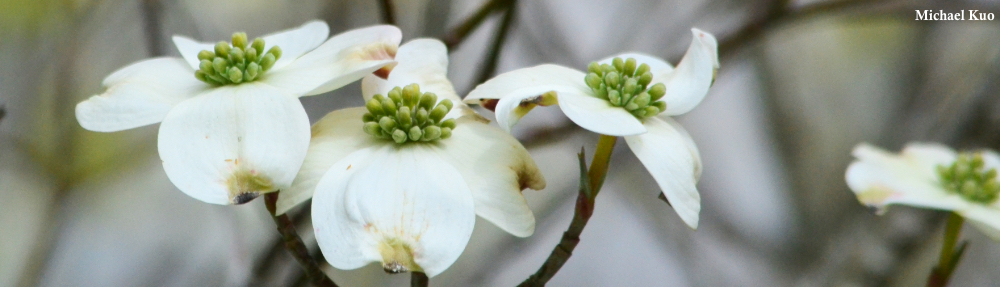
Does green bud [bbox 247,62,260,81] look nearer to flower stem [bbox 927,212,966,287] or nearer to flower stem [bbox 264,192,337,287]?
flower stem [bbox 264,192,337,287]

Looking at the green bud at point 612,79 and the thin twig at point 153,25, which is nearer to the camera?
the green bud at point 612,79

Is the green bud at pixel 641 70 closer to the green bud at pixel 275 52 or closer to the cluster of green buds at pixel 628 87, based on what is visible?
the cluster of green buds at pixel 628 87

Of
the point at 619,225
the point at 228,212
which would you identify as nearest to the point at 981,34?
the point at 619,225

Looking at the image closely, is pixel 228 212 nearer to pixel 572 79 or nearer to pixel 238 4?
pixel 238 4

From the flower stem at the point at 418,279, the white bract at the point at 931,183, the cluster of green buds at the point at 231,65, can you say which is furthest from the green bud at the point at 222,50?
the white bract at the point at 931,183

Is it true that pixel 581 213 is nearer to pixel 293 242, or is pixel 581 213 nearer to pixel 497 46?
pixel 293 242

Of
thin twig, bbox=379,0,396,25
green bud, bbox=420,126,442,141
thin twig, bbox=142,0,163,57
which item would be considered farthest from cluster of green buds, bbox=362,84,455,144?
thin twig, bbox=142,0,163,57

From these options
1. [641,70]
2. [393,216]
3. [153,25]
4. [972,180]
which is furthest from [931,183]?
[153,25]
